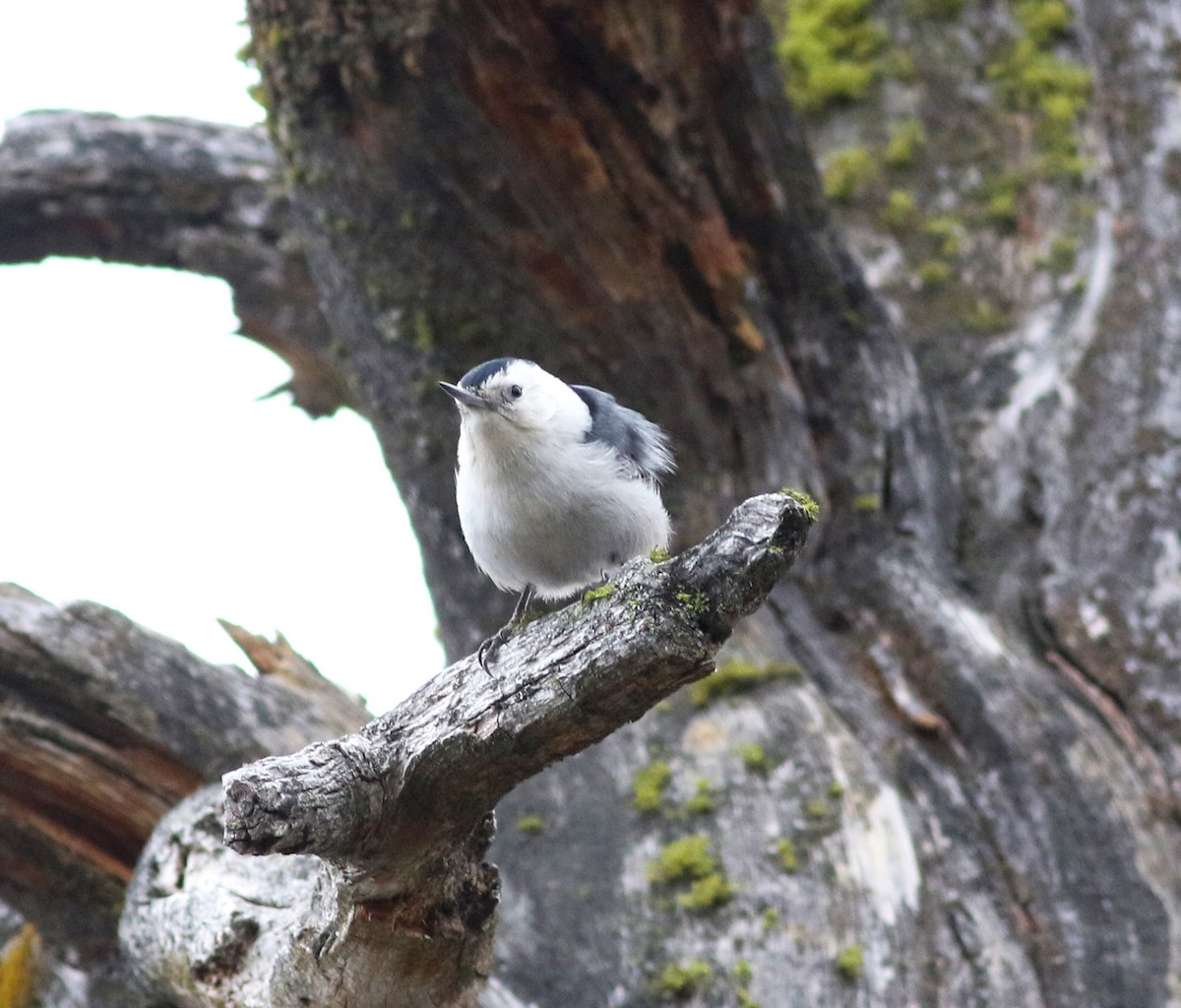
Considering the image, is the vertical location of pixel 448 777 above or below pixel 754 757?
above

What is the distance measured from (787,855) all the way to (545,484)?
1162mm

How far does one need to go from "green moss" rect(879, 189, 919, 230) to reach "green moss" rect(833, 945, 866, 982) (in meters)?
2.38

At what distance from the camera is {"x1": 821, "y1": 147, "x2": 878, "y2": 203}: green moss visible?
4.55 m

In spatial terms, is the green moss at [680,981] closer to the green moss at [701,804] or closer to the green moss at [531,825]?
the green moss at [701,804]

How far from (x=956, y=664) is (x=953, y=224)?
1.56 metres

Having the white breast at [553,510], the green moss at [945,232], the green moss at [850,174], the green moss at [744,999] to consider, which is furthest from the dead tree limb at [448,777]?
the green moss at [850,174]

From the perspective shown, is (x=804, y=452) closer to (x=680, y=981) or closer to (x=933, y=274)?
(x=933, y=274)

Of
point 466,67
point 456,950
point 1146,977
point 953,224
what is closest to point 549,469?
point 456,950

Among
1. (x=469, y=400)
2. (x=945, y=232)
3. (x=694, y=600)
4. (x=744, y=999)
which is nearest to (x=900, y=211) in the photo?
(x=945, y=232)

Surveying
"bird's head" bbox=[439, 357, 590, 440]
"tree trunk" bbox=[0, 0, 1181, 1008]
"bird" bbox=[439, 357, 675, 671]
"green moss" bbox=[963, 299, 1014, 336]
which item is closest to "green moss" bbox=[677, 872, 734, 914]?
"tree trunk" bbox=[0, 0, 1181, 1008]

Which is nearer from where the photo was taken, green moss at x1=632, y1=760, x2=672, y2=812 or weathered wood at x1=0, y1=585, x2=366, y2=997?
weathered wood at x1=0, y1=585, x2=366, y2=997

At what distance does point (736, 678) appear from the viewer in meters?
3.67

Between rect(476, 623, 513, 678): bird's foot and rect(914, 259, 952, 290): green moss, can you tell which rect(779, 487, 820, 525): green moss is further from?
rect(914, 259, 952, 290): green moss

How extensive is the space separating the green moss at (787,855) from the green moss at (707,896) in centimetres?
14
